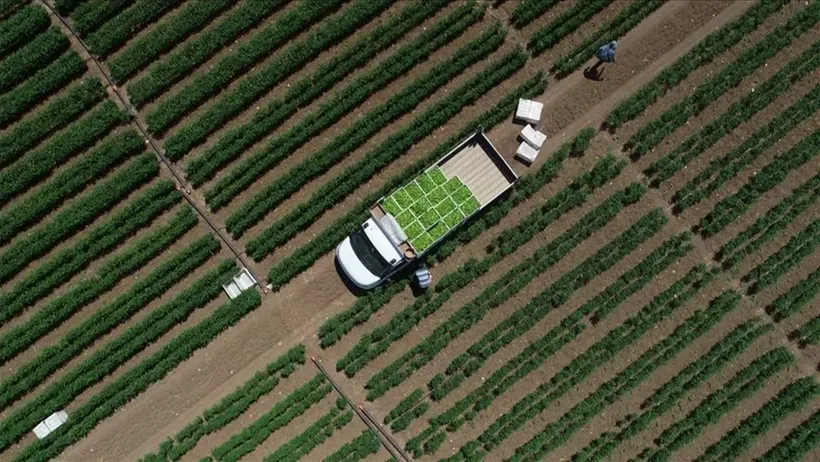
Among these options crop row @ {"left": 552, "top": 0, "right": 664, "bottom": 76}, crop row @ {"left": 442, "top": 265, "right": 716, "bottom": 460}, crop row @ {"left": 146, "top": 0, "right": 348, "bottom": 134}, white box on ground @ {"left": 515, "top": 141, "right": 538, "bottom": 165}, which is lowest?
crop row @ {"left": 442, "top": 265, "right": 716, "bottom": 460}

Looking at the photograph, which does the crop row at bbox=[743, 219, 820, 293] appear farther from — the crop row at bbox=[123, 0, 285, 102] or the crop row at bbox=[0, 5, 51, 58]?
the crop row at bbox=[0, 5, 51, 58]

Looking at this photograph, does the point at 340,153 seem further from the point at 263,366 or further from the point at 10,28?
the point at 10,28

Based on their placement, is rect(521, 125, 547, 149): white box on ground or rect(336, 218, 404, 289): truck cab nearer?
rect(336, 218, 404, 289): truck cab

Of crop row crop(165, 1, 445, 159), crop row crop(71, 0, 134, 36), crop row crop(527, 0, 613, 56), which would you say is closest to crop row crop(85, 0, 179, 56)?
crop row crop(71, 0, 134, 36)

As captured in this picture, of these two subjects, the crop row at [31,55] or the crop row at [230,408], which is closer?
the crop row at [31,55]

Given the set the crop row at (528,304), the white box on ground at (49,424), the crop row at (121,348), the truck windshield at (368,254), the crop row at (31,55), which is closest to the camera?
the truck windshield at (368,254)

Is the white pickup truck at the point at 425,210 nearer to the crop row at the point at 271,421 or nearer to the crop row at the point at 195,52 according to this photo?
the crop row at the point at 271,421

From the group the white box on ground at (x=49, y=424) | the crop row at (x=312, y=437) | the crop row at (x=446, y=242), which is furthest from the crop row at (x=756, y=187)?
the white box on ground at (x=49, y=424)
